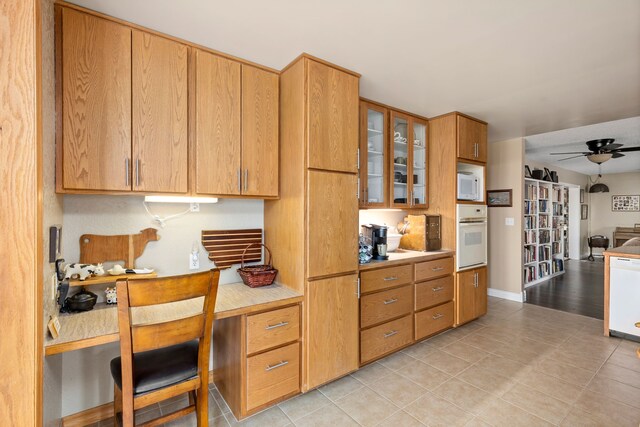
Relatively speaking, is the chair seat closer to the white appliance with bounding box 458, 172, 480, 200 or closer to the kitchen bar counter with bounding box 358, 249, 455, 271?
the kitchen bar counter with bounding box 358, 249, 455, 271

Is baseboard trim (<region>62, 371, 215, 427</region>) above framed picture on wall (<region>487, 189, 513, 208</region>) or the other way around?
the other way around

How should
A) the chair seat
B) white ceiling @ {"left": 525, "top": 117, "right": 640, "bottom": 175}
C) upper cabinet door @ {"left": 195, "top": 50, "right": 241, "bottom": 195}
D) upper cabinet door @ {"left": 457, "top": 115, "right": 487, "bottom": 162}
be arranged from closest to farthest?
the chair seat → upper cabinet door @ {"left": 195, "top": 50, "right": 241, "bottom": 195} → upper cabinet door @ {"left": 457, "top": 115, "right": 487, "bottom": 162} → white ceiling @ {"left": 525, "top": 117, "right": 640, "bottom": 175}

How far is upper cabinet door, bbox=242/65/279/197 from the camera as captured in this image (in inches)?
86.3

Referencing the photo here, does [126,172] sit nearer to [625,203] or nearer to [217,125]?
[217,125]

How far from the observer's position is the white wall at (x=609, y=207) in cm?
830

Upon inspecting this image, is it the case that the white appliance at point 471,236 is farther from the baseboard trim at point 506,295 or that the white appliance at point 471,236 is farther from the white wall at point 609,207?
the white wall at point 609,207

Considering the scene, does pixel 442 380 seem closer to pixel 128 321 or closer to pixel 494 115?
pixel 128 321

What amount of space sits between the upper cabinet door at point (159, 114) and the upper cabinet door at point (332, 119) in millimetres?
836

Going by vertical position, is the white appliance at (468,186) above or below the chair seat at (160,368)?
above

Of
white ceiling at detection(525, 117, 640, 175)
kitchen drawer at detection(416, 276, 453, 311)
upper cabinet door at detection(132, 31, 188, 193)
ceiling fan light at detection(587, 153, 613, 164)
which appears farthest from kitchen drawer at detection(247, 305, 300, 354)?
ceiling fan light at detection(587, 153, 613, 164)

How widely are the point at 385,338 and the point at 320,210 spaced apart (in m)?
1.36

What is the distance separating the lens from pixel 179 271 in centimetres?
224

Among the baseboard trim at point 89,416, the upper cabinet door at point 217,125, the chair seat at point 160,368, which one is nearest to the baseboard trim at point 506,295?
the upper cabinet door at point 217,125

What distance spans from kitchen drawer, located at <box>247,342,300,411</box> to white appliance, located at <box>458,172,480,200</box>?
2.46 meters
